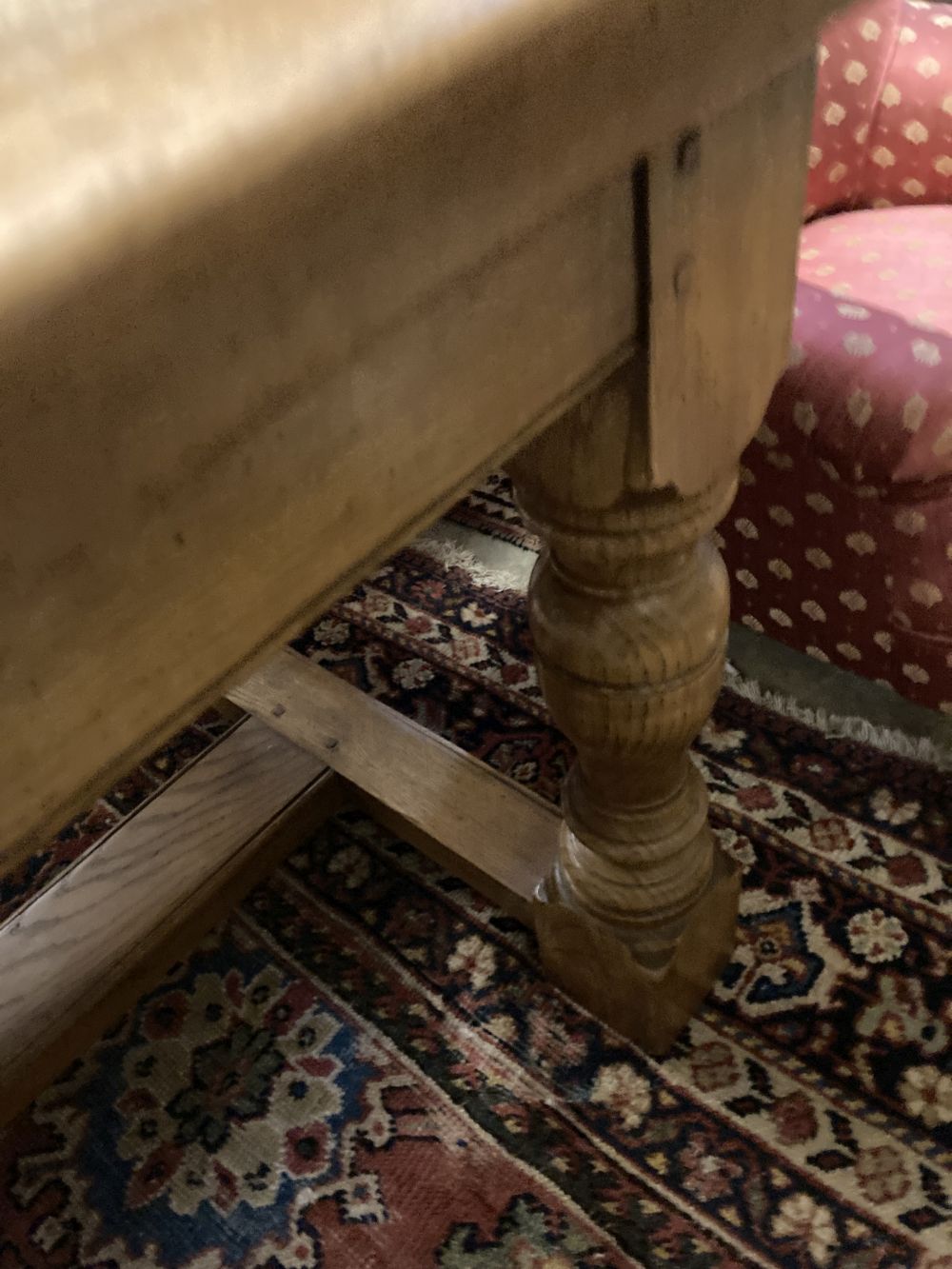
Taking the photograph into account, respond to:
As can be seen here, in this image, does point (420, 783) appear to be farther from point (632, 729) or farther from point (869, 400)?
point (869, 400)

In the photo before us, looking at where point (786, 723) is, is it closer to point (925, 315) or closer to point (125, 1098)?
point (925, 315)

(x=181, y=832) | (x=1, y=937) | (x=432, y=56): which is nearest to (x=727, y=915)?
(x=181, y=832)

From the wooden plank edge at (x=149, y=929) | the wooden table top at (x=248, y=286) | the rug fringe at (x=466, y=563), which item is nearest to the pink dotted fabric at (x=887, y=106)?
the rug fringe at (x=466, y=563)

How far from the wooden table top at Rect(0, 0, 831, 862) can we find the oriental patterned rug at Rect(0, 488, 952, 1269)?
2.08ft

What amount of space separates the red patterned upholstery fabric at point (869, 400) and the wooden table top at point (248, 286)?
0.52 meters

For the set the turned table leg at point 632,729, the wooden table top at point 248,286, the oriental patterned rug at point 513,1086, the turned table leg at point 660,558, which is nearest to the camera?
the wooden table top at point 248,286

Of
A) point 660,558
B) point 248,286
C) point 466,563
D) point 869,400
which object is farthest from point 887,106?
point 248,286

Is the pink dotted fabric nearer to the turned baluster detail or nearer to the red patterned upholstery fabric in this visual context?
the red patterned upholstery fabric

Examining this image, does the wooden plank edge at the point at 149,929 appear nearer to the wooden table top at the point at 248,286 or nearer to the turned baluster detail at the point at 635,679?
the turned baluster detail at the point at 635,679

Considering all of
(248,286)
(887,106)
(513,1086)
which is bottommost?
(248,286)

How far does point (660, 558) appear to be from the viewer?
0.55m

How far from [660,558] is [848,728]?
0.60 metres

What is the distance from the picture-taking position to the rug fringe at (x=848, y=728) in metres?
1.02

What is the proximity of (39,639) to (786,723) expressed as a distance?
97cm
